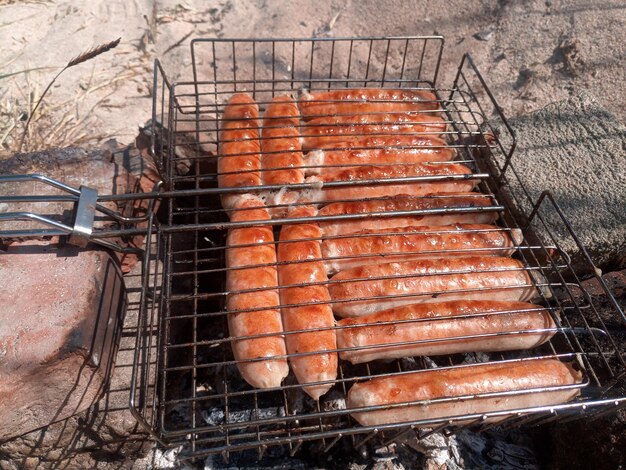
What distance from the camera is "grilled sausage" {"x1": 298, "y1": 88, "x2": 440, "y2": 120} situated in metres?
4.02

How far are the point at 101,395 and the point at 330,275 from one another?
167cm

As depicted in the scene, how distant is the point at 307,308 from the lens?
9.11 feet

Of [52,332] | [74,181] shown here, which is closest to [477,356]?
[52,332]

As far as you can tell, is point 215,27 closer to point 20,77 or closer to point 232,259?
point 20,77

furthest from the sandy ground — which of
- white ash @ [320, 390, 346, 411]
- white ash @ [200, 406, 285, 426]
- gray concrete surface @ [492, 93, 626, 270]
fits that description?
white ash @ [320, 390, 346, 411]

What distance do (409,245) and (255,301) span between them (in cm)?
112

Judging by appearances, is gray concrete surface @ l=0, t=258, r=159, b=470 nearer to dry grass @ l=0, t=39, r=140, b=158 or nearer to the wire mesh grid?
the wire mesh grid

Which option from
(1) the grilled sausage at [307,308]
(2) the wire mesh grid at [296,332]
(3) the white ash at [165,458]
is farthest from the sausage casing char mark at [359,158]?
(3) the white ash at [165,458]

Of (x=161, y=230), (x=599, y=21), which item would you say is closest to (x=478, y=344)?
(x=161, y=230)

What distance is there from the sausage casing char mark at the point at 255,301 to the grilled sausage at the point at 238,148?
0.21m

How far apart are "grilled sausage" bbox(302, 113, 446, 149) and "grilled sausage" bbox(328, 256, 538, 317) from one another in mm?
1260

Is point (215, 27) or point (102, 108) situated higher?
point (215, 27)

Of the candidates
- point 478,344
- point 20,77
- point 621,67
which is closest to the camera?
point 478,344

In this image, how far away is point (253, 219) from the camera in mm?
3184
